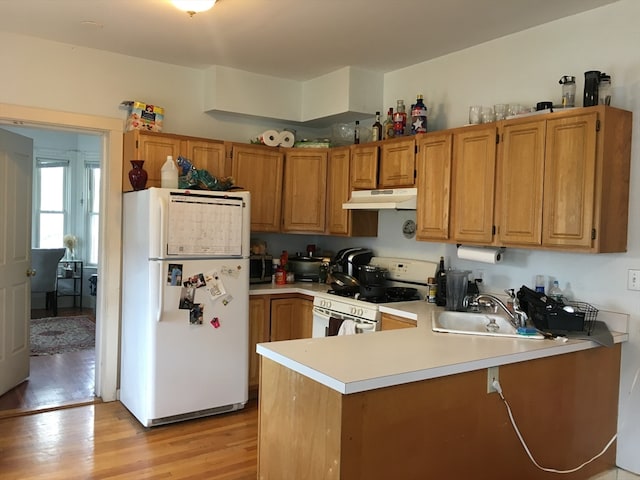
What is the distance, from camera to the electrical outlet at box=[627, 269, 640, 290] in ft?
8.89

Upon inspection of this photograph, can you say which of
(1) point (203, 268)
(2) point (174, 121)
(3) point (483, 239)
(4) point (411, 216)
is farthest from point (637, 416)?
(2) point (174, 121)

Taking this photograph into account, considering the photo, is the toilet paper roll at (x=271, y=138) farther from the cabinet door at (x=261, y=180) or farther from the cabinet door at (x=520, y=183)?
the cabinet door at (x=520, y=183)

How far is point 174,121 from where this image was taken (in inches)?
167

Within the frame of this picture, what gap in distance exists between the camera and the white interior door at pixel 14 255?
4004 millimetres

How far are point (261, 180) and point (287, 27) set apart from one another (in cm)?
134

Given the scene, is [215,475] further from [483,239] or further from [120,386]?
[483,239]

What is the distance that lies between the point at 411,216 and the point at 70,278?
17.8ft

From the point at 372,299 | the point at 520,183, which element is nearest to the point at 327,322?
the point at 372,299

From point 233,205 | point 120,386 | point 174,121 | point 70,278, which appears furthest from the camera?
point 70,278

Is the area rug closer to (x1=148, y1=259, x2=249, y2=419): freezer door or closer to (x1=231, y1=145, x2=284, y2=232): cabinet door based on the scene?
(x1=148, y1=259, x2=249, y2=419): freezer door

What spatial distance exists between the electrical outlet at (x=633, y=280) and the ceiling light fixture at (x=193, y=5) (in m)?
2.66

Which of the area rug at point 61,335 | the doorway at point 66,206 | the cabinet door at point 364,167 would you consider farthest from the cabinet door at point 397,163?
the doorway at point 66,206

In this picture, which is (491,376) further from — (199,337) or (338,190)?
(338,190)

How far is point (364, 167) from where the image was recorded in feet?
13.2
